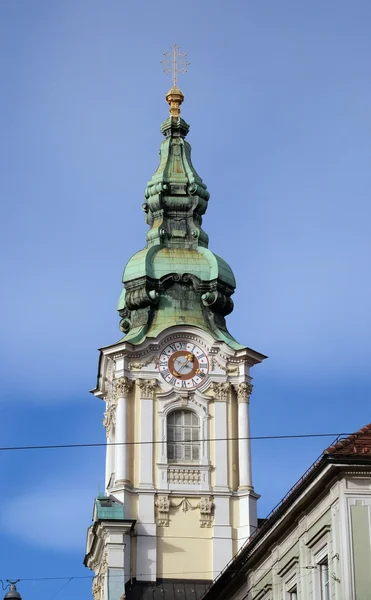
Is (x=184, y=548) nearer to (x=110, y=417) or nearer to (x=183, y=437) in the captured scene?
(x=183, y=437)

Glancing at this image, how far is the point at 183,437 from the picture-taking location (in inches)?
2416

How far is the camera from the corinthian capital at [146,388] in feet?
201

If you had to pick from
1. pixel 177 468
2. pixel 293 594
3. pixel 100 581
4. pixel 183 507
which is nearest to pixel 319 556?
pixel 293 594

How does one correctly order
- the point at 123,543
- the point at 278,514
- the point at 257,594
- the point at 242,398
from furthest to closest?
the point at 242,398 → the point at 123,543 → the point at 257,594 → the point at 278,514

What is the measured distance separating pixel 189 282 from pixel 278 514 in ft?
82.5

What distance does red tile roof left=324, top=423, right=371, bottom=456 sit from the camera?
115 feet

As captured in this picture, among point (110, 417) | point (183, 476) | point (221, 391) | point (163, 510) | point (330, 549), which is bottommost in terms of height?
point (330, 549)

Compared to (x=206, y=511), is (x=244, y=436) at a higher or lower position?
higher

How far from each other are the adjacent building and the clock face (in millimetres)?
20182

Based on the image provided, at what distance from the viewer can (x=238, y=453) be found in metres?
61.6

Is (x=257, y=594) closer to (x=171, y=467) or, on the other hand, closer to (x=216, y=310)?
(x=171, y=467)

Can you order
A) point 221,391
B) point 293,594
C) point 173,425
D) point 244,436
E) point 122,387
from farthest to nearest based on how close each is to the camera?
point 221,391, point 173,425, point 244,436, point 122,387, point 293,594

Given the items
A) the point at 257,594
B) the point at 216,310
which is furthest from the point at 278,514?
the point at 216,310

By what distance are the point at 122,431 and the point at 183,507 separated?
141 inches
